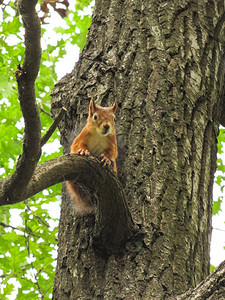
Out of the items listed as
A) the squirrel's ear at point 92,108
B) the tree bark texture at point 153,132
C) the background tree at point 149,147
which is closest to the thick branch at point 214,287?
the background tree at point 149,147

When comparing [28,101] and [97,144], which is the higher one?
[97,144]

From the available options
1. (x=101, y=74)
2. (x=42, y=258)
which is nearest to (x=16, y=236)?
(x=42, y=258)

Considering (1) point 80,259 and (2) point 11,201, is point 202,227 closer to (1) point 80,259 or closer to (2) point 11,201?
(1) point 80,259

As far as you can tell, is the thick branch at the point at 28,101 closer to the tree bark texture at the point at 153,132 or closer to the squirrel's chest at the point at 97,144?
the tree bark texture at the point at 153,132

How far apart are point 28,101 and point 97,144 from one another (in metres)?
1.63

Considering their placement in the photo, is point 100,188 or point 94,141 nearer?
point 100,188

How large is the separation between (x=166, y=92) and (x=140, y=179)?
0.65 meters

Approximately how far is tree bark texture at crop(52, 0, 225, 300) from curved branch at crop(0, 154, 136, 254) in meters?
0.07

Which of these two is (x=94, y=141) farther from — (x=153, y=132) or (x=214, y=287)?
(x=214, y=287)

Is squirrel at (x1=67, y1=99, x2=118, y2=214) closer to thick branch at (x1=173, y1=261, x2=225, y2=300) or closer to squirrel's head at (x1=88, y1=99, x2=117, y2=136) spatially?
squirrel's head at (x1=88, y1=99, x2=117, y2=136)

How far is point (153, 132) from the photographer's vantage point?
2799 millimetres

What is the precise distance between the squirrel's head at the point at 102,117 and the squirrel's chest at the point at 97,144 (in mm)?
84

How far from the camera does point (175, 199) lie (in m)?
2.59

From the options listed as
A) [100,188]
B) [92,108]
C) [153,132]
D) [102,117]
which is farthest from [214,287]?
[92,108]
